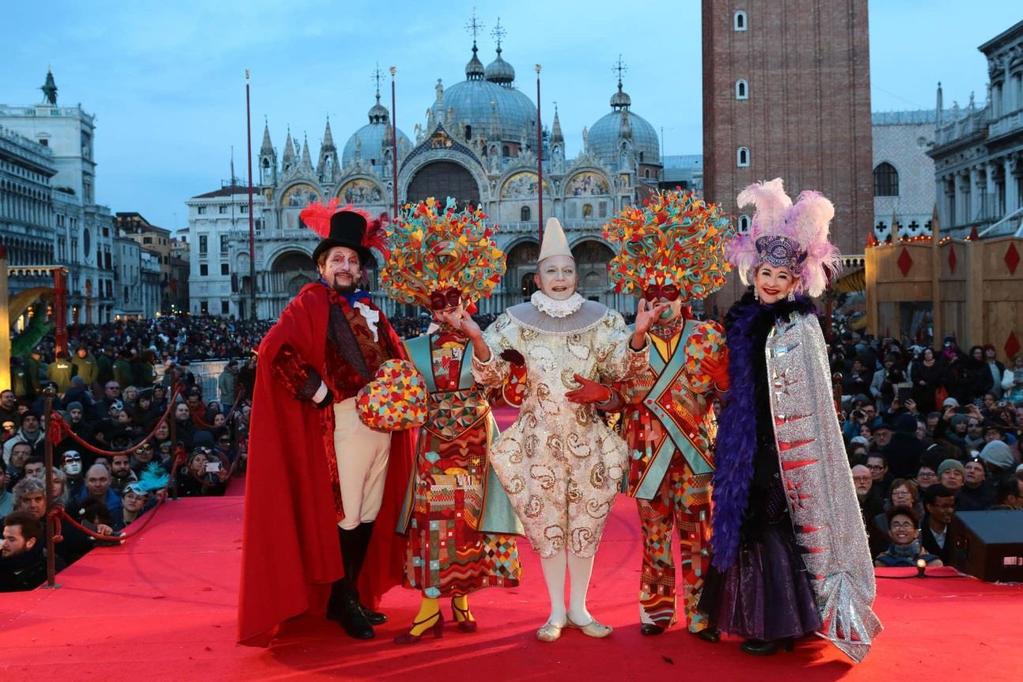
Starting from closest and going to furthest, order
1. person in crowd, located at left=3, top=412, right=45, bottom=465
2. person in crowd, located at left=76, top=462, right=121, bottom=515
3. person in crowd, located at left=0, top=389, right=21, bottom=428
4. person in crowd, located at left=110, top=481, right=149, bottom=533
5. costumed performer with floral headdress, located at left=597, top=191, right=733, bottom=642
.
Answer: costumed performer with floral headdress, located at left=597, top=191, right=733, bottom=642
person in crowd, located at left=76, top=462, right=121, bottom=515
person in crowd, located at left=110, top=481, right=149, bottom=533
person in crowd, located at left=3, top=412, right=45, bottom=465
person in crowd, located at left=0, top=389, right=21, bottom=428

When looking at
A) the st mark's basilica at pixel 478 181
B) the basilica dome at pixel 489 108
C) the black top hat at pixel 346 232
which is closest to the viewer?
the black top hat at pixel 346 232

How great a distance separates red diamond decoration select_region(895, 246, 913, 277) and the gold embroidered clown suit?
44.2ft

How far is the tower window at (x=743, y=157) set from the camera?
36375 mm

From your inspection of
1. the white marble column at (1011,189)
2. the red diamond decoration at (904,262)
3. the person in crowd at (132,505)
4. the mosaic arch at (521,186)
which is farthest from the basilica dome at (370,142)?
the person in crowd at (132,505)

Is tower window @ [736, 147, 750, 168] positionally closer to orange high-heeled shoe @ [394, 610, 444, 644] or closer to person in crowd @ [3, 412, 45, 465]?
person in crowd @ [3, 412, 45, 465]

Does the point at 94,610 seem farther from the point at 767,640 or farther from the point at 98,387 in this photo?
the point at 98,387

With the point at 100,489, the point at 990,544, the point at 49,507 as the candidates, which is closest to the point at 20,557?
the point at 49,507

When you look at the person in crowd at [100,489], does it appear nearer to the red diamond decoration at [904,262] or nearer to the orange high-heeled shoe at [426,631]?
the orange high-heeled shoe at [426,631]

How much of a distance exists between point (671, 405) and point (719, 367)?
28cm

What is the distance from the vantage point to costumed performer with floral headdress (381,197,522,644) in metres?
4.41

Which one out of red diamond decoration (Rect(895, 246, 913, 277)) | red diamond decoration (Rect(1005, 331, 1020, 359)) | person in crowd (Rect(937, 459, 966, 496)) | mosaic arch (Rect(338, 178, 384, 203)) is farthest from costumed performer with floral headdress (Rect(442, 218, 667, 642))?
mosaic arch (Rect(338, 178, 384, 203))

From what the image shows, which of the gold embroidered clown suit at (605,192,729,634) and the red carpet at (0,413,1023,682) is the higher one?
the gold embroidered clown suit at (605,192,729,634)

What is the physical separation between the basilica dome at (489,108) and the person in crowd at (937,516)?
191ft

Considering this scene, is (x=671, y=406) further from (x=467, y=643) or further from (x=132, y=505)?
(x=132, y=505)
